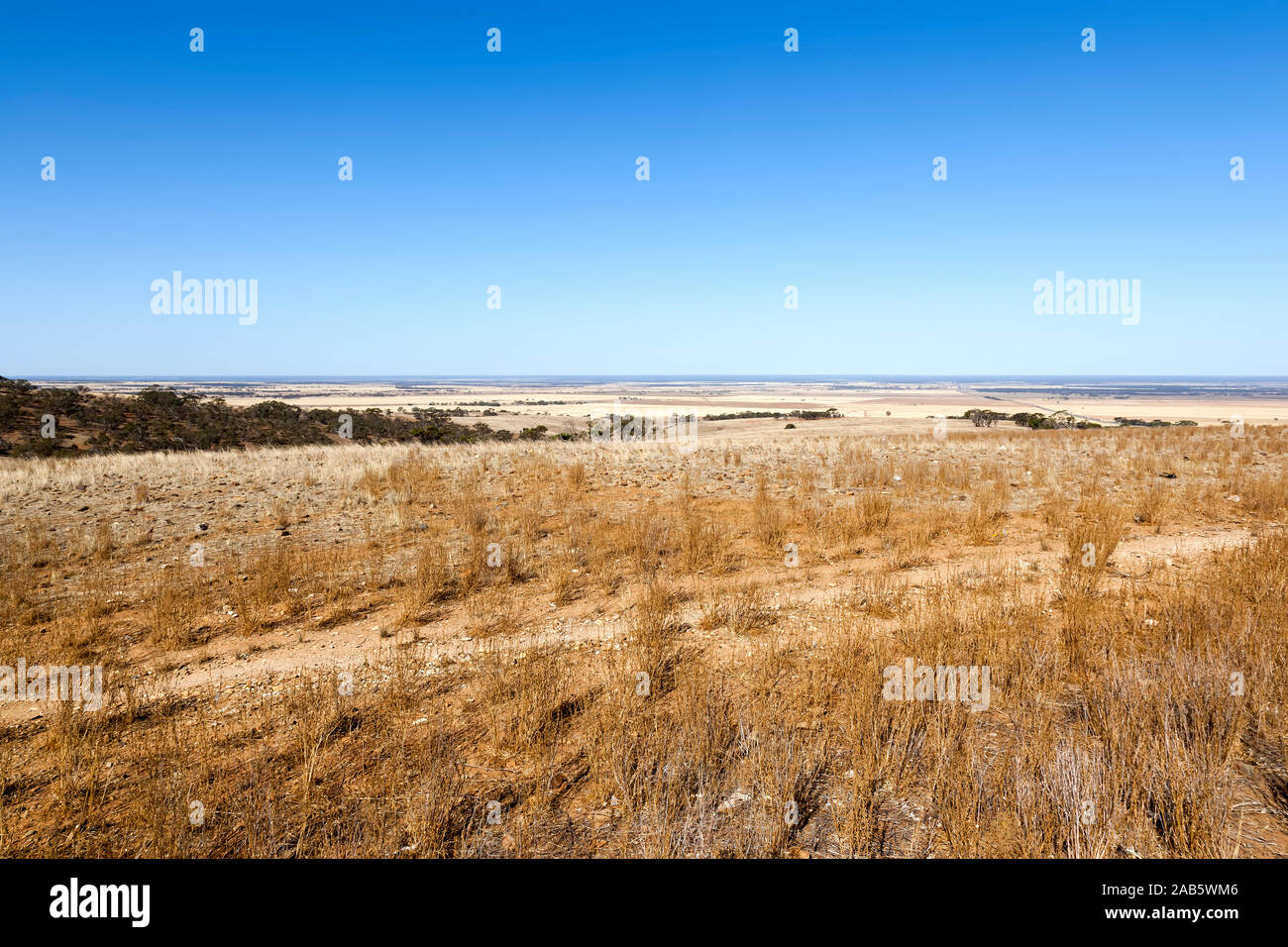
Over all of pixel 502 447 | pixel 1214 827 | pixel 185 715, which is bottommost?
pixel 185 715

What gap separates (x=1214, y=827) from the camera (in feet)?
8.10

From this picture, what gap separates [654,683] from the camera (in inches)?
171

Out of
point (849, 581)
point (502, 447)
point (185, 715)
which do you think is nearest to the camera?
point (185, 715)

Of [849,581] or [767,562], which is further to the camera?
[767,562]

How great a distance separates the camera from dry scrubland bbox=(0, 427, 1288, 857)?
2.76 metres

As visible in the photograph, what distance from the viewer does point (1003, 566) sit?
6.95 meters

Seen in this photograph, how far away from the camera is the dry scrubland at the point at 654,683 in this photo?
2764 mm
